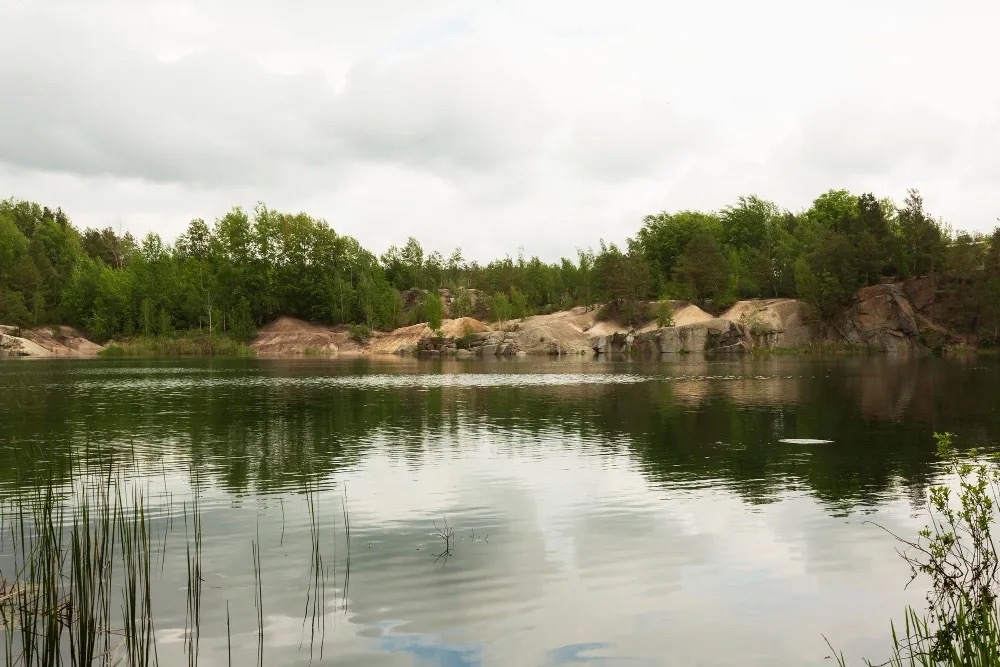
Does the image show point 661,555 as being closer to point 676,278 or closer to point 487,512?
point 487,512

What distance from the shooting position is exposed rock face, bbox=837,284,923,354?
350ft

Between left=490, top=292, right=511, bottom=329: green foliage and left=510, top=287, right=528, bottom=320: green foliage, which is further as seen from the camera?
left=510, top=287, right=528, bottom=320: green foliage

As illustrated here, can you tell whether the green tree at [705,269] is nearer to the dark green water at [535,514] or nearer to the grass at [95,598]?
the dark green water at [535,514]

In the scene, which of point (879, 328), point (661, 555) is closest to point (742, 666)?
point (661, 555)

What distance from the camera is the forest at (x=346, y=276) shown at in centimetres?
12662

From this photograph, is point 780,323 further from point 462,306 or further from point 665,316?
point 462,306

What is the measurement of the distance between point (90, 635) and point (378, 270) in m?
151

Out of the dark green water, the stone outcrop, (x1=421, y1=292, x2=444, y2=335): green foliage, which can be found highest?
(x1=421, y1=292, x2=444, y2=335): green foliage

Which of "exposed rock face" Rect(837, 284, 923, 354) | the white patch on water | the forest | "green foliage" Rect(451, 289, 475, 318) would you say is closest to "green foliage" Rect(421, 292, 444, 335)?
the forest

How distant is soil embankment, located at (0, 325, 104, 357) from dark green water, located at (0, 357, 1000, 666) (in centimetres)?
9317

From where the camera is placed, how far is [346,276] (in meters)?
150

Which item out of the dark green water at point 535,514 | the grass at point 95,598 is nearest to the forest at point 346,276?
the dark green water at point 535,514

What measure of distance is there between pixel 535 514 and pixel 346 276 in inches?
5317

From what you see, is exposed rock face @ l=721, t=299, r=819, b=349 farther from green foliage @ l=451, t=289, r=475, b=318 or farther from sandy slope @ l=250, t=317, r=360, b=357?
sandy slope @ l=250, t=317, r=360, b=357
